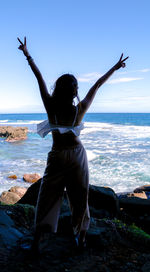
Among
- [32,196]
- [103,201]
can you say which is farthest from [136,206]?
[32,196]

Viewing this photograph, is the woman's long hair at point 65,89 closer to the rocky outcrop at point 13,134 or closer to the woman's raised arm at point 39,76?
the woman's raised arm at point 39,76

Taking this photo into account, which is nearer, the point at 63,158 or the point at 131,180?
the point at 63,158

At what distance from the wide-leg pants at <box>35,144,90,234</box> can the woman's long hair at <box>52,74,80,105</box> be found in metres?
0.55

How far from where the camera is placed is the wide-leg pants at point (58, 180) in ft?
8.99

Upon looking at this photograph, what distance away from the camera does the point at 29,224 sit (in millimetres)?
4016

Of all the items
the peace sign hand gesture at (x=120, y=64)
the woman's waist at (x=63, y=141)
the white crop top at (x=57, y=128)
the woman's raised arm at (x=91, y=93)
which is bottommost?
the woman's waist at (x=63, y=141)

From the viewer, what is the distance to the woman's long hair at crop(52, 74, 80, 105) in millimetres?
2654

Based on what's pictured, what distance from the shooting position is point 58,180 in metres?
2.76

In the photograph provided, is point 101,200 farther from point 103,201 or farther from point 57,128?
point 57,128

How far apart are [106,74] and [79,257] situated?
225 cm

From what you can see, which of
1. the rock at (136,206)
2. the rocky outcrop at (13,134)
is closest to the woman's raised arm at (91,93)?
the rock at (136,206)

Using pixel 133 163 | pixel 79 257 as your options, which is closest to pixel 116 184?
pixel 133 163

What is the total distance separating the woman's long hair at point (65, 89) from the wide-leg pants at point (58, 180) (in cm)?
55

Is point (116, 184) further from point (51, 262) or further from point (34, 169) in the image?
A: point (51, 262)
